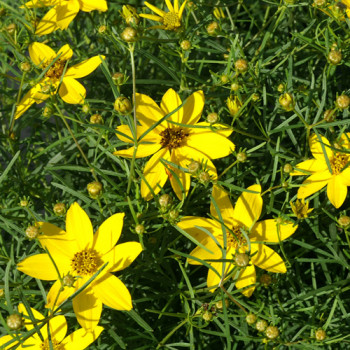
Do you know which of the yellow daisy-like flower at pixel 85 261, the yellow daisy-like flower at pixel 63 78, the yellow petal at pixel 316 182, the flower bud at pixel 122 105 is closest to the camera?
the flower bud at pixel 122 105

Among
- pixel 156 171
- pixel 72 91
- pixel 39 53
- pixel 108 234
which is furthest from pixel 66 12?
pixel 108 234

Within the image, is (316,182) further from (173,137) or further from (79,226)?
(79,226)

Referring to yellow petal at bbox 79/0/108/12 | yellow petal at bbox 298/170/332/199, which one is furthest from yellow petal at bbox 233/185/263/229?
yellow petal at bbox 79/0/108/12

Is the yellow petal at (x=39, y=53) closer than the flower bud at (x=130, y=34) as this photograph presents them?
No

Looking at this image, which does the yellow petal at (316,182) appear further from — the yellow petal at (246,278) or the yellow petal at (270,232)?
the yellow petal at (246,278)

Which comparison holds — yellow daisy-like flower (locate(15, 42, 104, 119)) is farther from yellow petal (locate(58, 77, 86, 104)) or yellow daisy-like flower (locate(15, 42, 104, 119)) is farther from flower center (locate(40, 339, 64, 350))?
flower center (locate(40, 339, 64, 350))

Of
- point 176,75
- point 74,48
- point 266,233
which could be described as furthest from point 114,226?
point 74,48

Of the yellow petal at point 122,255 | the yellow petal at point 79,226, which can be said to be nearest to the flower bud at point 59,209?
the yellow petal at point 79,226
